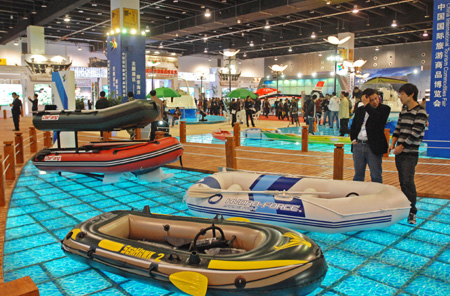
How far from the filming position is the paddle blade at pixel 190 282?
7.73 ft

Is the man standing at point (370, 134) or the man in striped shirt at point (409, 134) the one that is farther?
the man standing at point (370, 134)

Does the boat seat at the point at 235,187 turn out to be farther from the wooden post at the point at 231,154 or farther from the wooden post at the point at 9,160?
the wooden post at the point at 9,160

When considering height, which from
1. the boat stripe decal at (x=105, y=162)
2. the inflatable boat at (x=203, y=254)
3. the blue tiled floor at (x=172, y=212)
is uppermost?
the boat stripe decal at (x=105, y=162)

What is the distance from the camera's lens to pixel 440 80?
8.08 meters

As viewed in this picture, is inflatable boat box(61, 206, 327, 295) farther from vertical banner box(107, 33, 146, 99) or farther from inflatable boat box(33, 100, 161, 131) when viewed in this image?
vertical banner box(107, 33, 146, 99)

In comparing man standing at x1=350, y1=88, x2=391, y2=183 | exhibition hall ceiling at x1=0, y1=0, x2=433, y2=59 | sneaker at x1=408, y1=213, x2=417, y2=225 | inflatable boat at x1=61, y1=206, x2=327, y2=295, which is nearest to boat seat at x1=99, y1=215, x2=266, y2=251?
inflatable boat at x1=61, y1=206, x2=327, y2=295

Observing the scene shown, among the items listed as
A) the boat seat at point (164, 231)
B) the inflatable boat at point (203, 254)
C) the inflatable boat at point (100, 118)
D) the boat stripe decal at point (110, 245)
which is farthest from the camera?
the inflatable boat at point (100, 118)

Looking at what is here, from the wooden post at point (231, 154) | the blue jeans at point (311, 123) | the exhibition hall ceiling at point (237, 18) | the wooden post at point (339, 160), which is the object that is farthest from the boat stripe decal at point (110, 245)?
the exhibition hall ceiling at point (237, 18)

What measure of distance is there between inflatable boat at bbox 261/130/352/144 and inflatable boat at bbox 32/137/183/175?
5.90m

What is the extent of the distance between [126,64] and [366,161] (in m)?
9.41

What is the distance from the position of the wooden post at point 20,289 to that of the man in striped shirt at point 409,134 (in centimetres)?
348

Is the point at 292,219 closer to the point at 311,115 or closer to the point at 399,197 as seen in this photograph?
the point at 399,197

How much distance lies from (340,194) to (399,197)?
2.04 ft

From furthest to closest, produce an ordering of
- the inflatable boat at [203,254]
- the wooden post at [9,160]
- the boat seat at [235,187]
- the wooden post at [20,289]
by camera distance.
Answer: the wooden post at [9,160] → the boat seat at [235,187] → the inflatable boat at [203,254] → the wooden post at [20,289]
